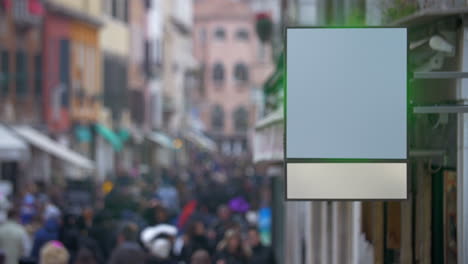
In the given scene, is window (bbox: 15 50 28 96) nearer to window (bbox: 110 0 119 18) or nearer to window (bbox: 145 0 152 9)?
window (bbox: 110 0 119 18)

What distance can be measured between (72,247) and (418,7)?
22.3ft

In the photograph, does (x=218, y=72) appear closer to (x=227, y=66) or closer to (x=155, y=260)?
(x=227, y=66)

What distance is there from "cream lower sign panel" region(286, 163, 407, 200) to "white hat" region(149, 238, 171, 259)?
214 inches

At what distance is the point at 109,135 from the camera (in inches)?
1667

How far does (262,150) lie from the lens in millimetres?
9508

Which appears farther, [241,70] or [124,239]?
[241,70]

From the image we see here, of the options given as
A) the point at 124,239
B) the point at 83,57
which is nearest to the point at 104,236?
the point at 124,239

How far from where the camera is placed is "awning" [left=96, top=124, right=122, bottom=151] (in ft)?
137

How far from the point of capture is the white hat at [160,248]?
1033 cm

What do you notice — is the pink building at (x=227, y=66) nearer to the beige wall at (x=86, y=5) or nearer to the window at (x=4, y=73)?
the beige wall at (x=86, y=5)

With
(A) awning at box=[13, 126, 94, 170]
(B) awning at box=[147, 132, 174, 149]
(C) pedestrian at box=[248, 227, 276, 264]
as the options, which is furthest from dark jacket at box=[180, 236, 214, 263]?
(B) awning at box=[147, 132, 174, 149]

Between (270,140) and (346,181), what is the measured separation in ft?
13.0

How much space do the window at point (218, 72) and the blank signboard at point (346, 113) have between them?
311 ft

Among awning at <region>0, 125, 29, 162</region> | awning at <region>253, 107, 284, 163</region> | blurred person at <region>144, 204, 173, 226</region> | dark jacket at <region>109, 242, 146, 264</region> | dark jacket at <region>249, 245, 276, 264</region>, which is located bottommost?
dark jacket at <region>249, 245, 276, 264</region>
